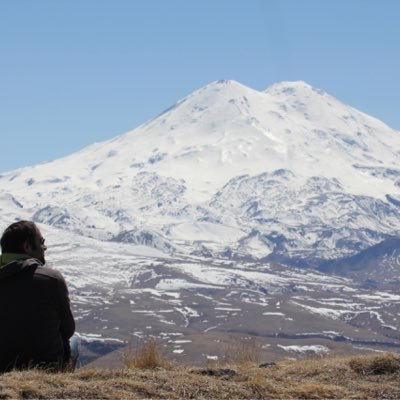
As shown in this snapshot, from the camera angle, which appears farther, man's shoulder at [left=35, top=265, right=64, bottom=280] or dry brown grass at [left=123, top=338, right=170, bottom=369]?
dry brown grass at [left=123, top=338, right=170, bottom=369]

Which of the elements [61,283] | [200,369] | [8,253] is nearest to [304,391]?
[200,369]

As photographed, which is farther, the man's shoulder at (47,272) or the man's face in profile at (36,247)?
the man's face in profile at (36,247)

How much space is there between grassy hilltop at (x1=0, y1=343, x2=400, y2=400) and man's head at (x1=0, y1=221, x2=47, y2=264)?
1.65 m

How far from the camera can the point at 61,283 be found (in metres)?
11.7

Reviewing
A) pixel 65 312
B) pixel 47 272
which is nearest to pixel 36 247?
pixel 47 272

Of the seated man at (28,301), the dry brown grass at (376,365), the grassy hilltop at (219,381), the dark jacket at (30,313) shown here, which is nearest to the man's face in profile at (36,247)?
the seated man at (28,301)

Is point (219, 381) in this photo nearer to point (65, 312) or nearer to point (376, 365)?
point (65, 312)

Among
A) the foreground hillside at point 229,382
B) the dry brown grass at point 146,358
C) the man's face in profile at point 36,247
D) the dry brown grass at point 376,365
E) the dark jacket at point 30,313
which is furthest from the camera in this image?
the dry brown grass at point 146,358

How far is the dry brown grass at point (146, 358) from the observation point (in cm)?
1488

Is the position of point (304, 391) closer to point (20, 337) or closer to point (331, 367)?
point (331, 367)

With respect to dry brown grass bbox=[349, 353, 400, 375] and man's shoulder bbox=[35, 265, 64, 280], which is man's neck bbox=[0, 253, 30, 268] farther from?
dry brown grass bbox=[349, 353, 400, 375]

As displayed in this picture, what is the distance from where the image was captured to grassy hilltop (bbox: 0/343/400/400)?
36.8 ft

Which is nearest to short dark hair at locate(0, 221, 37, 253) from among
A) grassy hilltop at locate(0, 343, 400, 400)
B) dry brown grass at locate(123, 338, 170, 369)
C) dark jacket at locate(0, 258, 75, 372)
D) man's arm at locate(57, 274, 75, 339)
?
dark jacket at locate(0, 258, 75, 372)

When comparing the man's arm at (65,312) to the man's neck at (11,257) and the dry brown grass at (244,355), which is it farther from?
the dry brown grass at (244,355)
